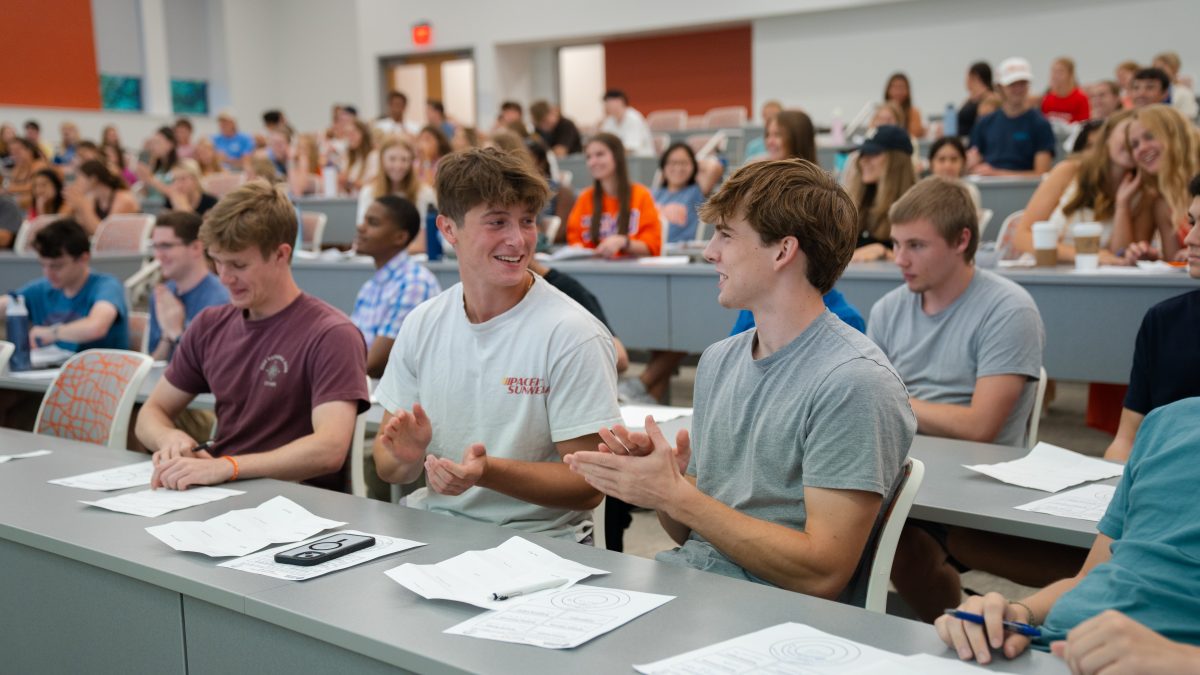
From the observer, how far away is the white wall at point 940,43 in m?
11.6

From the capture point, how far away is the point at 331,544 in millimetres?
1697

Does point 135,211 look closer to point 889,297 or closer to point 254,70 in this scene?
point 889,297

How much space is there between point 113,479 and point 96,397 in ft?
2.92

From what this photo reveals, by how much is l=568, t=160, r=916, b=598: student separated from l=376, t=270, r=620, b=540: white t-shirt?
36 cm

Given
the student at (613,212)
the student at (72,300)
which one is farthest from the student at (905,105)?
the student at (72,300)

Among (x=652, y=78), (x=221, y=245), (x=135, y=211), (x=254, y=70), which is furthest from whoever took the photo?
(x=254, y=70)

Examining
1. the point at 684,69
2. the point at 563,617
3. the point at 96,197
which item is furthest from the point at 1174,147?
the point at 684,69

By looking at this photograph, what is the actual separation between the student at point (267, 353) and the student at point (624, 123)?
8358mm

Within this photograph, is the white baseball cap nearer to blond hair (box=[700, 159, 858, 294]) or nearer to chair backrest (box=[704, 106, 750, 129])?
chair backrest (box=[704, 106, 750, 129])

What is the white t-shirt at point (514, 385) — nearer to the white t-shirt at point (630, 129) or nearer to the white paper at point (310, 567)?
the white paper at point (310, 567)

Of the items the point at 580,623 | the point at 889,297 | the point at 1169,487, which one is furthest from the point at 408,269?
the point at 1169,487

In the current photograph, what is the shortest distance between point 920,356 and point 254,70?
17.0 m

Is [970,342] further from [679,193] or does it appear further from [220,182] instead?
[220,182]

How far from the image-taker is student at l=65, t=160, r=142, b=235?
325 inches
